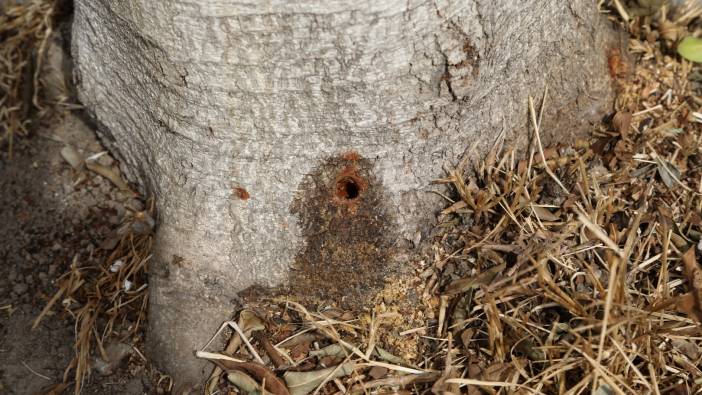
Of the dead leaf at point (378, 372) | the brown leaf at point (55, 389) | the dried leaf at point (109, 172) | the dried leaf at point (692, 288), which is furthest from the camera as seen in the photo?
the dried leaf at point (109, 172)

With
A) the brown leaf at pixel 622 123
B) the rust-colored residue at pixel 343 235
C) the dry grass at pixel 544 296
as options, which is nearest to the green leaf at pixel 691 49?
the dry grass at pixel 544 296

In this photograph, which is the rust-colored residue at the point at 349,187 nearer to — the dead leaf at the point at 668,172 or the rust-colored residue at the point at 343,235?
the rust-colored residue at the point at 343,235

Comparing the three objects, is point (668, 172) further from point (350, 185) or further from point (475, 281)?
point (350, 185)

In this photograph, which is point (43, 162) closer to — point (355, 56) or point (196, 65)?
point (196, 65)

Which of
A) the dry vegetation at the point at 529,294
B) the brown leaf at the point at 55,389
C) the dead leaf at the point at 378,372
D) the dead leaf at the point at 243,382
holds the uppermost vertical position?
the dry vegetation at the point at 529,294

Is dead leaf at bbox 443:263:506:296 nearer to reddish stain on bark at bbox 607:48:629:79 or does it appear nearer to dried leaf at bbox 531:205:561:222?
dried leaf at bbox 531:205:561:222

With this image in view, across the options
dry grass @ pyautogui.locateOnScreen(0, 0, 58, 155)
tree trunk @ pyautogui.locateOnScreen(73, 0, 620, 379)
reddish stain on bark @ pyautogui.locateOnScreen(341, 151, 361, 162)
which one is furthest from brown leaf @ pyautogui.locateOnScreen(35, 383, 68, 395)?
reddish stain on bark @ pyautogui.locateOnScreen(341, 151, 361, 162)

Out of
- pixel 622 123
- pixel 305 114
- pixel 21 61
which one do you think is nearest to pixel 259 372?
pixel 305 114
